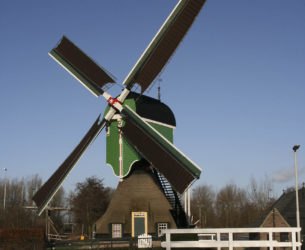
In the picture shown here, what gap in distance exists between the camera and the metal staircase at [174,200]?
76.6ft

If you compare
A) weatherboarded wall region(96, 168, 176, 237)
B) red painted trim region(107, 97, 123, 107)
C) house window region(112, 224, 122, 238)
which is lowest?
house window region(112, 224, 122, 238)

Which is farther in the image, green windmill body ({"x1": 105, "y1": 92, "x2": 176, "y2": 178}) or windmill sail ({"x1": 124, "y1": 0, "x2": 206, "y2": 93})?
green windmill body ({"x1": 105, "y1": 92, "x2": 176, "y2": 178})

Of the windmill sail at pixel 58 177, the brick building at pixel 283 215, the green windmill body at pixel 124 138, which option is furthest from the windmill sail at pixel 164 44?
the brick building at pixel 283 215

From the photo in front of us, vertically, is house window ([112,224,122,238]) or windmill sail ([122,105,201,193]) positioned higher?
windmill sail ([122,105,201,193])

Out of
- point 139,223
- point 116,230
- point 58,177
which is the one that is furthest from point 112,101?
point 116,230

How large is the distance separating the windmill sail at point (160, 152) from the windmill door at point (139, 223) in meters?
3.22

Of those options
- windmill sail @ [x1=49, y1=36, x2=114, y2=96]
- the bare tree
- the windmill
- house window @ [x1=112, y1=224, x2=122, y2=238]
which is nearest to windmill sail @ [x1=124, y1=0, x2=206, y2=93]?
the windmill

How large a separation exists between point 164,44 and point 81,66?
16.0ft

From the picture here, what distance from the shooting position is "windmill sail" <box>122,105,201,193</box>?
749 inches

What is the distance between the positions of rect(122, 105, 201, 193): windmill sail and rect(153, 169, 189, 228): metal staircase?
115 inches

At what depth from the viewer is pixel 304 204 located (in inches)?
1345

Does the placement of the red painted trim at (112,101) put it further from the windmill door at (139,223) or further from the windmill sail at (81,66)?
the windmill door at (139,223)

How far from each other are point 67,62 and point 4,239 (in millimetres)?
10500

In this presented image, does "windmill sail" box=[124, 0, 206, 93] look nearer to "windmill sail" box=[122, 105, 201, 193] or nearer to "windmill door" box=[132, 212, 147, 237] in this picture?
"windmill sail" box=[122, 105, 201, 193]
